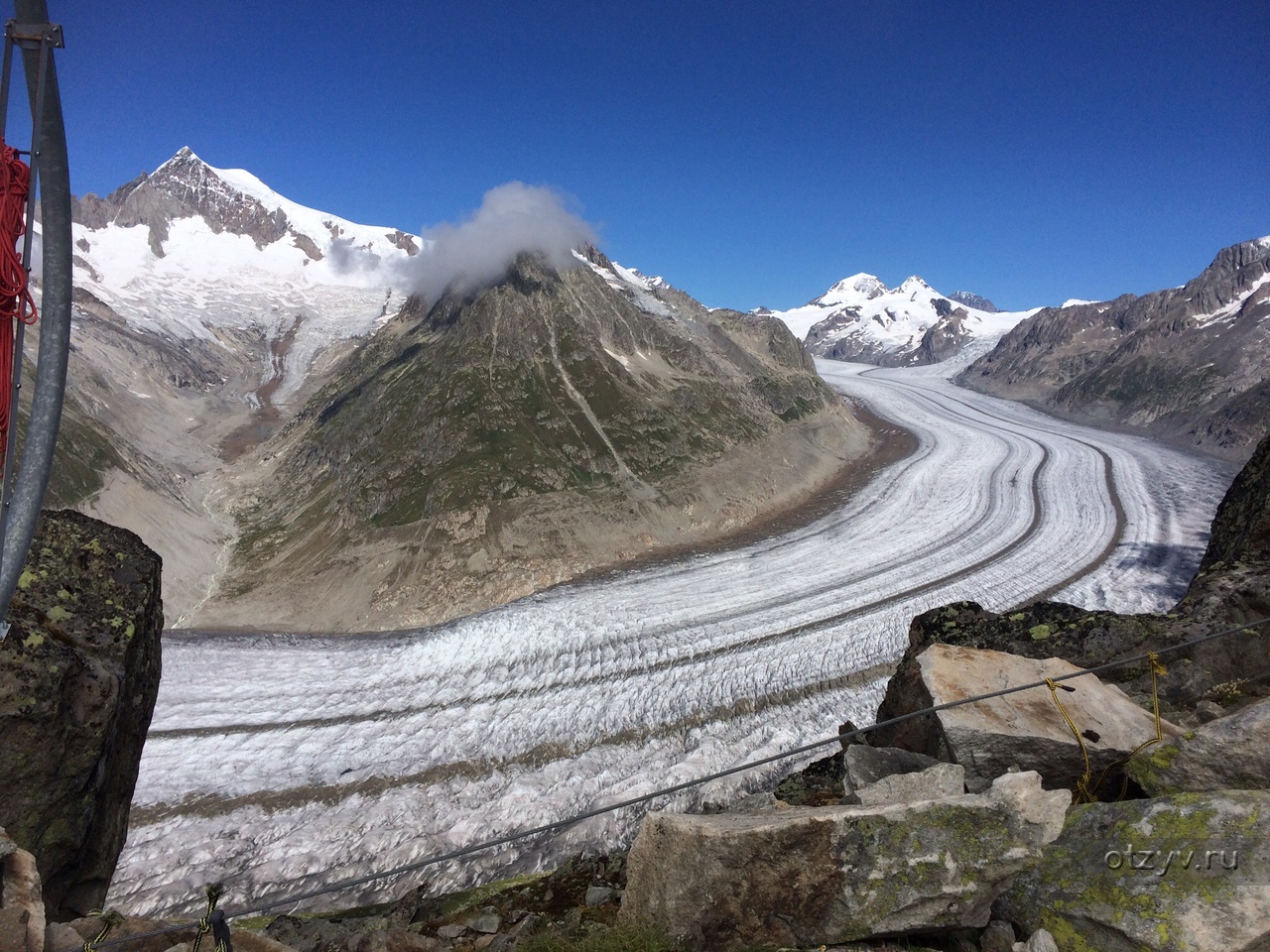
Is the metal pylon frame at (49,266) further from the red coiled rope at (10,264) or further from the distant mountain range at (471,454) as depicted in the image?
the distant mountain range at (471,454)

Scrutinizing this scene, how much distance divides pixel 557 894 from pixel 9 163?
8.73 m

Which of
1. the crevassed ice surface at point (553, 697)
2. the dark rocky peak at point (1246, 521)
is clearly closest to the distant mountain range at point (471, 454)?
the crevassed ice surface at point (553, 697)

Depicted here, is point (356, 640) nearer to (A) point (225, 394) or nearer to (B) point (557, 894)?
(B) point (557, 894)

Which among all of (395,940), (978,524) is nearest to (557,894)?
(395,940)

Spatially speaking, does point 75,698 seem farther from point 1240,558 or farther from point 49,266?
point 1240,558

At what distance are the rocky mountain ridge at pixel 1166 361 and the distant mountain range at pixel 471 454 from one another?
30.2 m

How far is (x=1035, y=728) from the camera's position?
7238mm

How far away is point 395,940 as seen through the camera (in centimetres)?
652

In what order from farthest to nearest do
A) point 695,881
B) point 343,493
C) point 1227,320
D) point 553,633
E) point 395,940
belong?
1. point 1227,320
2. point 343,493
3. point 553,633
4. point 395,940
5. point 695,881

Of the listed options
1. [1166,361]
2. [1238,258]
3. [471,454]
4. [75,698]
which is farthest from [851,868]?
[1238,258]

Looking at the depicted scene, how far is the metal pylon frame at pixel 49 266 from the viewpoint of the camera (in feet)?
13.6

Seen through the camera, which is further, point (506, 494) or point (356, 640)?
point (506, 494)

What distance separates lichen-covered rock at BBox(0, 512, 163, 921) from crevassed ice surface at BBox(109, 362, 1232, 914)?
5798 mm

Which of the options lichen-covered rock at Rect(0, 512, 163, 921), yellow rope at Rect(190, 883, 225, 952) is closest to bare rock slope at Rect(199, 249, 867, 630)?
lichen-covered rock at Rect(0, 512, 163, 921)
